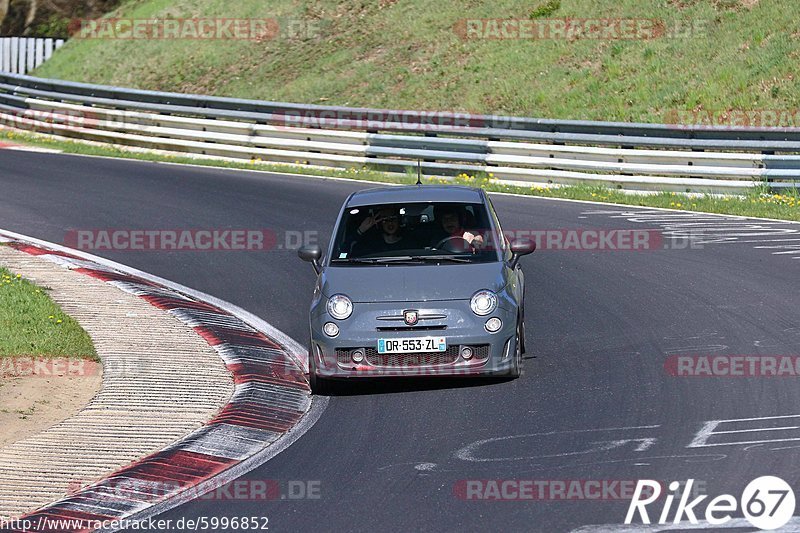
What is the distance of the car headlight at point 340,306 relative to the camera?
1013 centimetres

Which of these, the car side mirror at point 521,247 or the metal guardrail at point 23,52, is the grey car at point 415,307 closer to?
the car side mirror at point 521,247

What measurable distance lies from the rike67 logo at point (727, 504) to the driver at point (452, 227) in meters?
4.00

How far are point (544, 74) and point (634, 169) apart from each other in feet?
26.2

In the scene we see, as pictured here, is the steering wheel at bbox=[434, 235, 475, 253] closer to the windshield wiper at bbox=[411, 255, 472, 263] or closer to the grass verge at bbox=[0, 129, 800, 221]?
the windshield wiper at bbox=[411, 255, 472, 263]

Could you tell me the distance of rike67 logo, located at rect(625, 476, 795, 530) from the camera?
6729mm

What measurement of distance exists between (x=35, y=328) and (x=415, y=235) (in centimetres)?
379

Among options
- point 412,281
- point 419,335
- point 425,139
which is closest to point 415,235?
point 412,281

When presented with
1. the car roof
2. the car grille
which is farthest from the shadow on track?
the car roof

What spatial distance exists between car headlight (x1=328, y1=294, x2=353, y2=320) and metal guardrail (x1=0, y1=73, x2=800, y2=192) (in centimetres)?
1142

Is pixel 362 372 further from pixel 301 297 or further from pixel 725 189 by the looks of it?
pixel 725 189

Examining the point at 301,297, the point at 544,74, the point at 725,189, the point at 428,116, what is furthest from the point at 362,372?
the point at 544,74

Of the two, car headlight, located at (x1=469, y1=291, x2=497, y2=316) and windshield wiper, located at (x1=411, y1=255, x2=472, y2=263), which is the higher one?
windshield wiper, located at (x1=411, y1=255, x2=472, y2=263)

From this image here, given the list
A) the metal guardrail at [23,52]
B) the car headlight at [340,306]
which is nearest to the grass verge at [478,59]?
the metal guardrail at [23,52]

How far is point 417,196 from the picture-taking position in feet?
37.5
